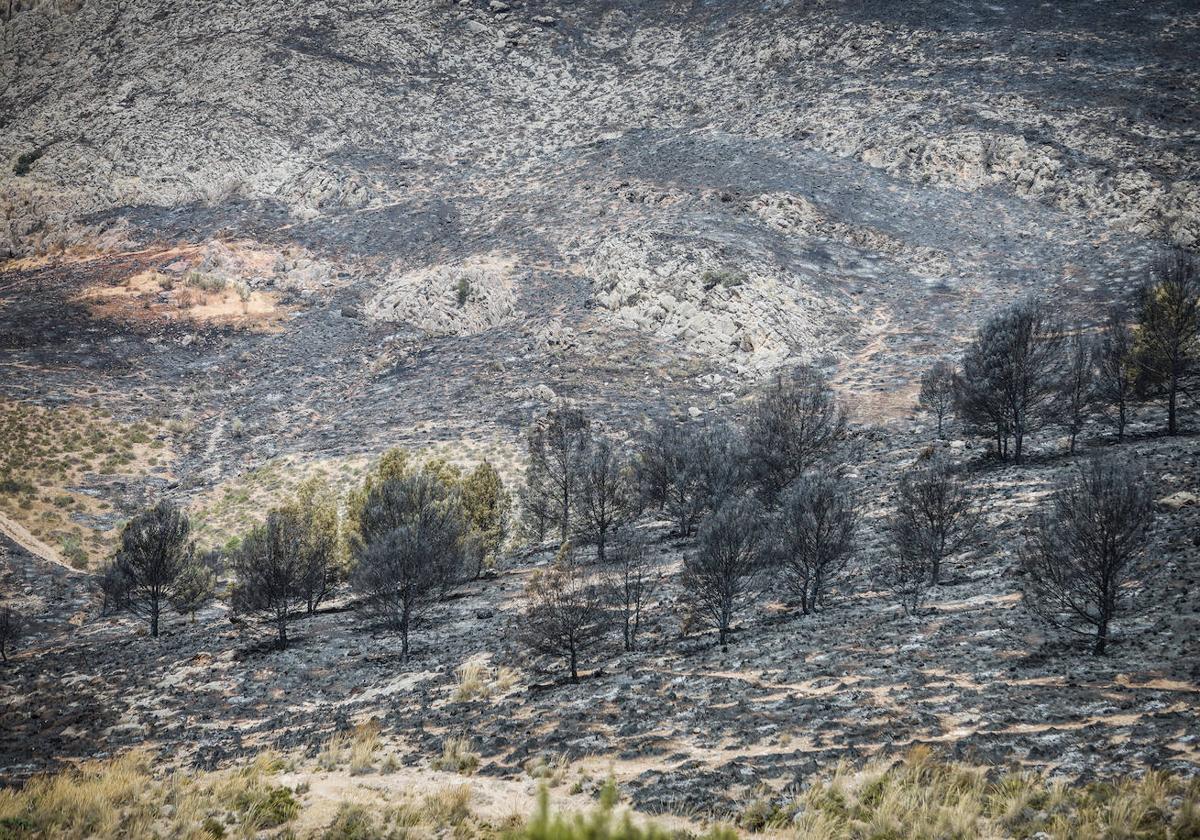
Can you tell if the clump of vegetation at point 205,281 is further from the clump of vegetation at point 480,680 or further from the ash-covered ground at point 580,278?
the clump of vegetation at point 480,680

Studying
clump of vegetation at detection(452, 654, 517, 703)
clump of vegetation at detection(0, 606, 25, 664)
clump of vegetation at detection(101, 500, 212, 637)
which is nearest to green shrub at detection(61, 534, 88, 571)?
clump of vegetation at detection(0, 606, 25, 664)

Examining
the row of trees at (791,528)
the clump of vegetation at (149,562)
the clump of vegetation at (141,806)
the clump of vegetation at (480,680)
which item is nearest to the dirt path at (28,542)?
the clump of vegetation at (149,562)

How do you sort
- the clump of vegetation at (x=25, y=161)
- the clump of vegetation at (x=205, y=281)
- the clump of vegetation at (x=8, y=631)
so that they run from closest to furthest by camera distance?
1. the clump of vegetation at (x=8, y=631)
2. the clump of vegetation at (x=205, y=281)
3. the clump of vegetation at (x=25, y=161)

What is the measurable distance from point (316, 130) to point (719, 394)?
65.8 metres

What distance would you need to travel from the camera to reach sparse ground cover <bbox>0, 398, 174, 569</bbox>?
3847 centimetres

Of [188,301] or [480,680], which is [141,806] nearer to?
[480,680]

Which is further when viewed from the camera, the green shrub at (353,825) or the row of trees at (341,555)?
the row of trees at (341,555)

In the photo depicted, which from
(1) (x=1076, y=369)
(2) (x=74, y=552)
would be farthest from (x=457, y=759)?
(2) (x=74, y=552)

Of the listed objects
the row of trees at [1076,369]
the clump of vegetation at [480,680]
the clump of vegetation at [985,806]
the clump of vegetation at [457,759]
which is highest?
the row of trees at [1076,369]

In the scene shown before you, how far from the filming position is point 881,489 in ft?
104

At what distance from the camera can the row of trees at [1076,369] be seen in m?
28.8

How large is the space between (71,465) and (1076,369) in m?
59.3

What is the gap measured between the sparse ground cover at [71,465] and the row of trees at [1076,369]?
159 feet

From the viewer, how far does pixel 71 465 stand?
43.8 m
